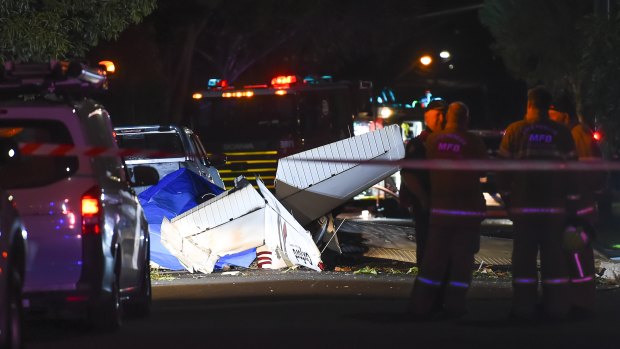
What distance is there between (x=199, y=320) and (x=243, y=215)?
3.82 meters

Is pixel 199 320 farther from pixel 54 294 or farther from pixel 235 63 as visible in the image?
pixel 235 63

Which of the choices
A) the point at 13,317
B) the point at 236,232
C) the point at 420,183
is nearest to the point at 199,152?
the point at 236,232

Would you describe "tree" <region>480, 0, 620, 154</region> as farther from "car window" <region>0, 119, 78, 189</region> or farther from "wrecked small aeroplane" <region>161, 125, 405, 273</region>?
"car window" <region>0, 119, 78, 189</region>

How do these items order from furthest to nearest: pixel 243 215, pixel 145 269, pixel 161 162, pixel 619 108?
pixel 619 108 < pixel 161 162 < pixel 243 215 < pixel 145 269

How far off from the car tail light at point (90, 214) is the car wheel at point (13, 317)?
93 cm

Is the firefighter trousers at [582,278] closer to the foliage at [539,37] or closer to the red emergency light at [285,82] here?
the red emergency light at [285,82]

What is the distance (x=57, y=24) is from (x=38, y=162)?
5.83 meters

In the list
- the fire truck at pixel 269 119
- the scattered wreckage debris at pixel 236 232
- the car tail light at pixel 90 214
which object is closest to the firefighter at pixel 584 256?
the car tail light at pixel 90 214

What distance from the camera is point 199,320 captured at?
34.4 feet

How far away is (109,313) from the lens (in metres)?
9.51

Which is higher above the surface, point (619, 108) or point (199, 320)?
point (619, 108)

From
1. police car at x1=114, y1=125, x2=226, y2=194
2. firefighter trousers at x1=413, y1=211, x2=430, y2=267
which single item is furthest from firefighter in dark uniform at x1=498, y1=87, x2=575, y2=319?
police car at x1=114, y1=125, x2=226, y2=194

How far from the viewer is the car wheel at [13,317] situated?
7.81 m

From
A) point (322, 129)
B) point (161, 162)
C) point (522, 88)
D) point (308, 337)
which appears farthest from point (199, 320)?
point (522, 88)
